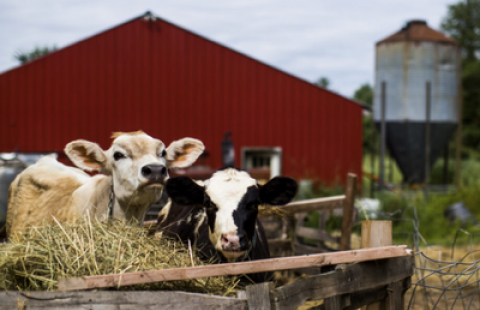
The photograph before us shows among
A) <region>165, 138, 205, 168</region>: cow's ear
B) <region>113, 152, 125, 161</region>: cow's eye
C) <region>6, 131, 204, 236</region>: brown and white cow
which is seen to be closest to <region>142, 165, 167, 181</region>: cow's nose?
<region>6, 131, 204, 236</region>: brown and white cow

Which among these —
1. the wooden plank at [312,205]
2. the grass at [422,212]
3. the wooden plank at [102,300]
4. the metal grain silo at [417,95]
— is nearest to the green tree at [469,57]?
the metal grain silo at [417,95]

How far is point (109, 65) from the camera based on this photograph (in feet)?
44.2

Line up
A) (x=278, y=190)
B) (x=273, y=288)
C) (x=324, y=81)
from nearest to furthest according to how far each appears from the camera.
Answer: (x=273, y=288)
(x=278, y=190)
(x=324, y=81)

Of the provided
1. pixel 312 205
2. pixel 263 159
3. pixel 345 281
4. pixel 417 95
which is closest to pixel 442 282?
pixel 312 205

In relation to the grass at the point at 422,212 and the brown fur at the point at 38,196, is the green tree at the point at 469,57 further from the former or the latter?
the brown fur at the point at 38,196

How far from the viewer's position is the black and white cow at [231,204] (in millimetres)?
2988

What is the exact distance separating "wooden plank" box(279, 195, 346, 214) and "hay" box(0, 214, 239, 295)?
2590 mm

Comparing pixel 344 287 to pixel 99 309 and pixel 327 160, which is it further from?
pixel 327 160

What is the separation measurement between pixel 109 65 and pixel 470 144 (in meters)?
29.7

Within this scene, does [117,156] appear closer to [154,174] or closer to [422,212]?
[154,174]

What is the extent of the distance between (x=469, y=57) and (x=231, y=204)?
39921 mm

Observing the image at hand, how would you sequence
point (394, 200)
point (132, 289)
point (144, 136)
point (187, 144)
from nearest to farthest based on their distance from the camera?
point (132, 289) < point (144, 136) < point (187, 144) < point (394, 200)

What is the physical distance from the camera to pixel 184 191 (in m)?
3.40

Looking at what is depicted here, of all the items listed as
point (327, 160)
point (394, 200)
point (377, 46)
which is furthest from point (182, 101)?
point (377, 46)
